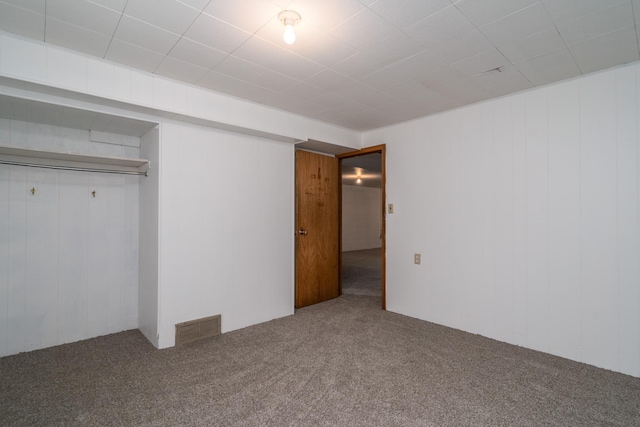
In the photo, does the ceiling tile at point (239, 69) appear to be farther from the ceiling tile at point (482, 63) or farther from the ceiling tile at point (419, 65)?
the ceiling tile at point (482, 63)

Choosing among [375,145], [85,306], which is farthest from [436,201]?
[85,306]

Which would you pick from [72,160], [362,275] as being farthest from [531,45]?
[362,275]

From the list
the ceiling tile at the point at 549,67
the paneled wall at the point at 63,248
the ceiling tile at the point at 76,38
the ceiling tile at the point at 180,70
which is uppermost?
the ceiling tile at the point at 180,70

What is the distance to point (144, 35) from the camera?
2029 mm

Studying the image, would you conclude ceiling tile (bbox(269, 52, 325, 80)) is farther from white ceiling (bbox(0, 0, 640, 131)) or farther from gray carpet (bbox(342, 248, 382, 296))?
gray carpet (bbox(342, 248, 382, 296))

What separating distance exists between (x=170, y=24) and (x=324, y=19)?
37.6 inches

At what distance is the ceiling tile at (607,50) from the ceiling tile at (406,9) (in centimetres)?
116

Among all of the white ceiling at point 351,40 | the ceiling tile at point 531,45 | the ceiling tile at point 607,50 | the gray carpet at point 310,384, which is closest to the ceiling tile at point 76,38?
the white ceiling at point 351,40

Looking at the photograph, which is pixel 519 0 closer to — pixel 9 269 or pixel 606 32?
pixel 606 32

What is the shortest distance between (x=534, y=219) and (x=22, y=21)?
13.4 ft

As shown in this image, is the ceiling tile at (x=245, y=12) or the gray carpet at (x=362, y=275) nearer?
the ceiling tile at (x=245, y=12)

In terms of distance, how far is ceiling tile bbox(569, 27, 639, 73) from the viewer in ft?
6.63

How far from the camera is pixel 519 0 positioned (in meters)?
1.68

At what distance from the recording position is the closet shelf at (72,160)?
252 cm
